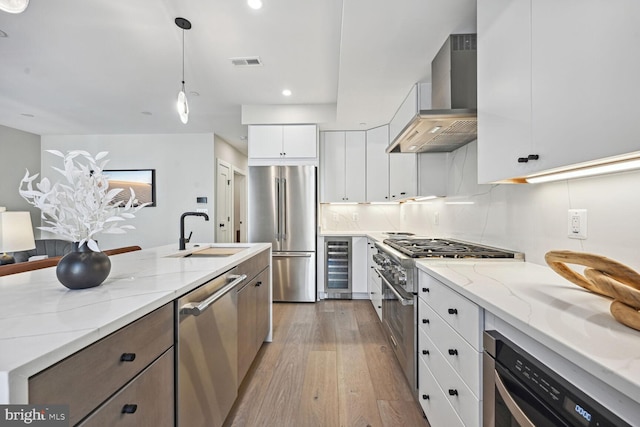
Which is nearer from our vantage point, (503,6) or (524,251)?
(503,6)

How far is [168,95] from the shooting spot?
3.55m

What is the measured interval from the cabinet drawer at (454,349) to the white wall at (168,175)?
440 cm

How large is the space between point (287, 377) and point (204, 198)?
12.7ft

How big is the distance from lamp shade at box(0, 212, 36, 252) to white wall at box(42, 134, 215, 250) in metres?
2.50

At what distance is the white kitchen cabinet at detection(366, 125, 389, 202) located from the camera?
12.6 ft

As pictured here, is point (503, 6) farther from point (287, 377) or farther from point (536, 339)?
point (287, 377)

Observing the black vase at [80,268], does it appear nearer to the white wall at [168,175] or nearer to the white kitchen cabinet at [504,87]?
the white kitchen cabinet at [504,87]

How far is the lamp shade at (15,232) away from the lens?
7.83ft

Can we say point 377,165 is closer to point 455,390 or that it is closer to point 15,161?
point 455,390

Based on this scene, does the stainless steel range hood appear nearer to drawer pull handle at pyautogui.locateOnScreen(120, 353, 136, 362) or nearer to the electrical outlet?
the electrical outlet

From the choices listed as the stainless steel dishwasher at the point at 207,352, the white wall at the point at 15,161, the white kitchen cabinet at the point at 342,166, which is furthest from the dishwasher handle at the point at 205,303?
the white wall at the point at 15,161

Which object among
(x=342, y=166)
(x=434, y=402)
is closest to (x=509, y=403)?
(x=434, y=402)

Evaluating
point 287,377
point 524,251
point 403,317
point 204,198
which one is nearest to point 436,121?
point 524,251

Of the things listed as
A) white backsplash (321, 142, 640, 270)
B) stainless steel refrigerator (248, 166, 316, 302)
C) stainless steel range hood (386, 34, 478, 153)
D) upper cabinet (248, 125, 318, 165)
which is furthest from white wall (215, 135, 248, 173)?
stainless steel range hood (386, 34, 478, 153)
